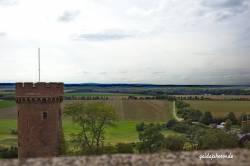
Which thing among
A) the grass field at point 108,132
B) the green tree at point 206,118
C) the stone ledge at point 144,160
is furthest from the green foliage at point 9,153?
the green tree at point 206,118

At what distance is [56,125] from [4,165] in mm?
19744

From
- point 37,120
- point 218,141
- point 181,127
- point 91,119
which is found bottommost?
point 181,127

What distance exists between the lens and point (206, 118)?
274 feet

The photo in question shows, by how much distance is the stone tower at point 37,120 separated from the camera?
26.6 meters

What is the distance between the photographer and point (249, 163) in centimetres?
762

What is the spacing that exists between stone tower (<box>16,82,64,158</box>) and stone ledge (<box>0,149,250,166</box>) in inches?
754

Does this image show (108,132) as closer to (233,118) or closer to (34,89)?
(233,118)

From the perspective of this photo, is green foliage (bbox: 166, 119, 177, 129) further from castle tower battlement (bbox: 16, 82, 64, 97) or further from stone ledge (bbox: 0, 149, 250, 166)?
stone ledge (bbox: 0, 149, 250, 166)


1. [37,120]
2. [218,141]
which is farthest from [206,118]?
[37,120]

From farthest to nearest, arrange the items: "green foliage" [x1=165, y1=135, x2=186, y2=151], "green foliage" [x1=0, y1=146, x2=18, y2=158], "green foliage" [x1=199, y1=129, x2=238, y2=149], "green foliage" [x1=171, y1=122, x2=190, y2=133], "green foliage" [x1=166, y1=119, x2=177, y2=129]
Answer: "green foliage" [x1=166, y1=119, x2=177, y2=129] < "green foliage" [x1=171, y1=122, x2=190, y2=133] < "green foliage" [x1=165, y1=135, x2=186, y2=151] < "green foliage" [x1=0, y1=146, x2=18, y2=158] < "green foliage" [x1=199, y1=129, x2=238, y2=149]

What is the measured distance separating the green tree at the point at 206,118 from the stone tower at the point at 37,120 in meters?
59.4

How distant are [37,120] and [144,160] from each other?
19.9 meters

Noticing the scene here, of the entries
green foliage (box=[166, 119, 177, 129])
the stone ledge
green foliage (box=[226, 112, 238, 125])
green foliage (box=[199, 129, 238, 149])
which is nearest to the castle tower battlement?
the stone ledge

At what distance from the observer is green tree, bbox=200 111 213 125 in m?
82.8
